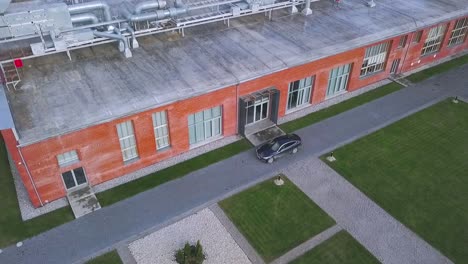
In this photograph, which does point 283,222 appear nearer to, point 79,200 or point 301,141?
point 301,141

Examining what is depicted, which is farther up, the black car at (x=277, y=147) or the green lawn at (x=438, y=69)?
the black car at (x=277, y=147)

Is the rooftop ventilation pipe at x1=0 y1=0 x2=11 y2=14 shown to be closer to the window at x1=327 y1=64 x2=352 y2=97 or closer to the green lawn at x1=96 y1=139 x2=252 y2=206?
the green lawn at x1=96 y1=139 x2=252 y2=206

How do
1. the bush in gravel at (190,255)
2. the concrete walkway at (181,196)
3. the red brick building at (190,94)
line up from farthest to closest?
the red brick building at (190,94) → the concrete walkway at (181,196) → the bush in gravel at (190,255)

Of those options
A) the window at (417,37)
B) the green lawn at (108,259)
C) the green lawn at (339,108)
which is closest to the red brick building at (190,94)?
the window at (417,37)

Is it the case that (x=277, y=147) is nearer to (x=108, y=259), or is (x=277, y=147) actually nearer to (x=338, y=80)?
(x=338, y=80)

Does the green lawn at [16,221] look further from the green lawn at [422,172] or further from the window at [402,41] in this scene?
the window at [402,41]

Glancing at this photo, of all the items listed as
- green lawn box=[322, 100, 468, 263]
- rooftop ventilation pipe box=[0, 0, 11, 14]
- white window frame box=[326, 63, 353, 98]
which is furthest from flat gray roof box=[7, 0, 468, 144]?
green lawn box=[322, 100, 468, 263]
